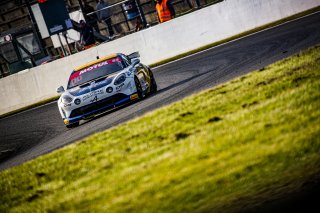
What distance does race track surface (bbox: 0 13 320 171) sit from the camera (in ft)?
33.3

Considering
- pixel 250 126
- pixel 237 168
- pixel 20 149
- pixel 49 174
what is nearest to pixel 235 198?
pixel 237 168

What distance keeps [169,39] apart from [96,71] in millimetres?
6014

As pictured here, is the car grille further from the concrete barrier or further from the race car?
the concrete barrier

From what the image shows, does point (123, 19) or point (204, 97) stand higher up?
point (123, 19)

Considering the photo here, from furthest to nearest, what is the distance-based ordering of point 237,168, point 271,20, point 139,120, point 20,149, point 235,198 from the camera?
1. point 271,20
2. point 20,149
3. point 139,120
4. point 237,168
5. point 235,198

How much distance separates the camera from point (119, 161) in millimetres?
6297

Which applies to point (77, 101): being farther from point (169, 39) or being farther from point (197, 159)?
point (169, 39)

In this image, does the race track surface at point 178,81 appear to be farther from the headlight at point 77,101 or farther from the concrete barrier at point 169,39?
the concrete barrier at point 169,39

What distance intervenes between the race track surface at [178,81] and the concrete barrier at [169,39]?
2.87ft

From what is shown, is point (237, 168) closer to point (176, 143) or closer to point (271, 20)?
point (176, 143)

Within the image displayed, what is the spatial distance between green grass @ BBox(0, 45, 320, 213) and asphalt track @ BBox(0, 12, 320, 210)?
188cm

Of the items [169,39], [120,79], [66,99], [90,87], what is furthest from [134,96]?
[169,39]

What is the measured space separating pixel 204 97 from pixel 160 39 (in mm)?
9382

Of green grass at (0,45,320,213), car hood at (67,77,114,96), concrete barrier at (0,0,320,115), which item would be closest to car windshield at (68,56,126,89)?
car hood at (67,77,114,96)
